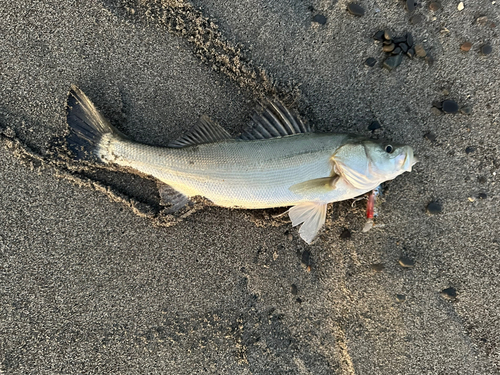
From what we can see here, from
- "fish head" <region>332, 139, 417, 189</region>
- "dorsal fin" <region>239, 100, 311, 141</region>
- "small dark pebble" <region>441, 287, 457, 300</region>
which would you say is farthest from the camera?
"small dark pebble" <region>441, 287, 457, 300</region>

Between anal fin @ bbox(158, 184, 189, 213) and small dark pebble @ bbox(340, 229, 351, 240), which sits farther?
small dark pebble @ bbox(340, 229, 351, 240)

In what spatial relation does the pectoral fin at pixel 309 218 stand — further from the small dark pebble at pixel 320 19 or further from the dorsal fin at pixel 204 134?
the small dark pebble at pixel 320 19

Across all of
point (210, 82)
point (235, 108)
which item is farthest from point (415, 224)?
point (210, 82)

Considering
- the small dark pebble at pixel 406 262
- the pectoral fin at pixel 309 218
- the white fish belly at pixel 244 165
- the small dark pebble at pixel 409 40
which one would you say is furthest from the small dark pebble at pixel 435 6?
the small dark pebble at pixel 406 262

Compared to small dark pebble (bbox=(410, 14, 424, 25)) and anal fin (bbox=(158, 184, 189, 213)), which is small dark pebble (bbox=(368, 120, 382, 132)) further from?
anal fin (bbox=(158, 184, 189, 213))

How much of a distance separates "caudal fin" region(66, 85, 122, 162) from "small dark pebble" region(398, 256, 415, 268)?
281 cm

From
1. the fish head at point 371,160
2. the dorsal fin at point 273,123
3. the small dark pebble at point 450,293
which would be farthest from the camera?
the small dark pebble at point 450,293

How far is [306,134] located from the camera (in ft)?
8.08

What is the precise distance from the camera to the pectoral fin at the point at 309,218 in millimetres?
2545

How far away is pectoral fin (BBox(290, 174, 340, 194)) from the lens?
2.43m

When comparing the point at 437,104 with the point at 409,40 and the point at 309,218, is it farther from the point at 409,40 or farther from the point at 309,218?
the point at 309,218

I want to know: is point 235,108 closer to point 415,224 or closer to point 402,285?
point 415,224

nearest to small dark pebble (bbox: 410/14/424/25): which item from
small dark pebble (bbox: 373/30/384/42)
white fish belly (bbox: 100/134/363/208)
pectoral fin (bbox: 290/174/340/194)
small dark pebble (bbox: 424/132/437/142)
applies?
small dark pebble (bbox: 373/30/384/42)

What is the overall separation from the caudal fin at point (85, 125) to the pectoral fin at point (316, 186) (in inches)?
64.8
